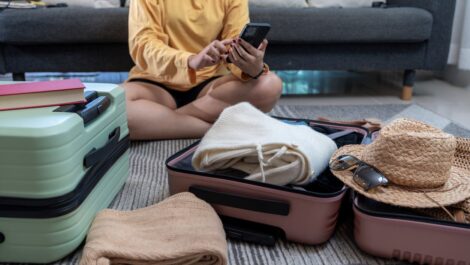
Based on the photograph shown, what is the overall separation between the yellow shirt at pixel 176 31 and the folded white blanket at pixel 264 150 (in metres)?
0.38

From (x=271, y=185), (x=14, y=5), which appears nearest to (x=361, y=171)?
(x=271, y=185)

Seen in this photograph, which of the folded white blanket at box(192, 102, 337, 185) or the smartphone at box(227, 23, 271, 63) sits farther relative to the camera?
the smartphone at box(227, 23, 271, 63)

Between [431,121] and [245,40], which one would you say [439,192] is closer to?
[245,40]

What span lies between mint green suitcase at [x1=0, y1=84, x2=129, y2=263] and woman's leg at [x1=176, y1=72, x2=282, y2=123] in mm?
547

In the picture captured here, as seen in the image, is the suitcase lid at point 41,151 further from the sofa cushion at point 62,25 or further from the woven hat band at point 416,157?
the sofa cushion at point 62,25

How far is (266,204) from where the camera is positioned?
2.11 ft

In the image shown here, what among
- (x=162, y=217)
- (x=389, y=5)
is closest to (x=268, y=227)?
(x=162, y=217)

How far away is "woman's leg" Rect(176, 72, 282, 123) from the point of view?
1188 millimetres

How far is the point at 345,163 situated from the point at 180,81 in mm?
539

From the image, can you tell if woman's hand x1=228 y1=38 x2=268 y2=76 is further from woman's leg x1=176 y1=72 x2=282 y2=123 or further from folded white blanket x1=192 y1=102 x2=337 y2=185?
folded white blanket x1=192 y1=102 x2=337 y2=185

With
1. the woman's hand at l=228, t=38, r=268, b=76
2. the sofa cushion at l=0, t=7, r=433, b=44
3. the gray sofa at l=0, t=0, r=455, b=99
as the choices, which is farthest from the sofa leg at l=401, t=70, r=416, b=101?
the woman's hand at l=228, t=38, r=268, b=76

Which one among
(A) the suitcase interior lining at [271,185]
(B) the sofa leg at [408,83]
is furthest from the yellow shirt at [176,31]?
(B) the sofa leg at [408,83]

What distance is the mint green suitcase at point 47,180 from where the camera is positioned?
1.77 feet

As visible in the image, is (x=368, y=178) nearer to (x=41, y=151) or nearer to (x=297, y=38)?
(x=41, y=151)
